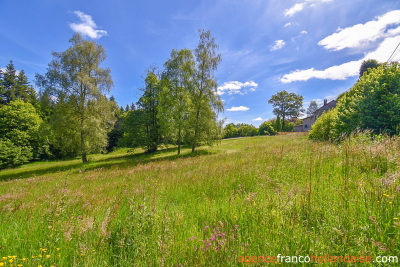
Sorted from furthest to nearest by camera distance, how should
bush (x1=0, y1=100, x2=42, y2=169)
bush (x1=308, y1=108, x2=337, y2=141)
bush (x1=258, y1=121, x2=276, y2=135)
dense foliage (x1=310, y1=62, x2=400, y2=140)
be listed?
bush (x1=258, y1=121, x2=276, y2=135)
bush (x1=0, y1=100, x2=42, y2=169)
bush (x1=308, y1=108, x2=337, y2=141)
dense foliage (x1=310, y1=62, x2=400, y2=140)

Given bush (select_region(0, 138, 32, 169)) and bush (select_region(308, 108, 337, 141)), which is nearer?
bush (select_region(308, 108, 337, 141))

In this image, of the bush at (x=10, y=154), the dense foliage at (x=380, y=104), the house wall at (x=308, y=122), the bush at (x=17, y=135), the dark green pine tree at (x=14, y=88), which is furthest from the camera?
the house wall at (x=308, y=122)

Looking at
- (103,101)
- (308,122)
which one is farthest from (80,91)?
(308,122)

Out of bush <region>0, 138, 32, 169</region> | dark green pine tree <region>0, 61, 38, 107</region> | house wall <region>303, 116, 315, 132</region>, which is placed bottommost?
bush <region>0, 138, 32, 169</region>

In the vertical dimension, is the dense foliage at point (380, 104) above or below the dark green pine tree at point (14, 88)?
below

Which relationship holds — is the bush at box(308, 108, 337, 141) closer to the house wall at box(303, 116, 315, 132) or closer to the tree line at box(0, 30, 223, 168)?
the tree line at box(0, 30, 223, 168)

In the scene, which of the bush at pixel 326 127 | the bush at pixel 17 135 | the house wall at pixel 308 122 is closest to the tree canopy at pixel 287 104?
the house wall at pixel 308 122

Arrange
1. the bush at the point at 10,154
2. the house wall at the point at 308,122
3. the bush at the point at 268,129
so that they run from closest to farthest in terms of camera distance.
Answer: the bush at the point at 10,154
the house wall at the point at 308,122
the bush at the point at 268,129

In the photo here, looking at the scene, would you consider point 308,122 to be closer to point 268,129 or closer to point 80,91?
point 268,129

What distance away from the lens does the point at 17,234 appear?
9.24 feet

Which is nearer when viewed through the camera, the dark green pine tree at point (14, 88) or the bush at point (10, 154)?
the bush at point (10, 154)

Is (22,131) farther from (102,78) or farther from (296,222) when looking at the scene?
(296,222)

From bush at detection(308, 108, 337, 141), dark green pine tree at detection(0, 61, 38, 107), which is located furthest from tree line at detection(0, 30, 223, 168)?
dark green pine tree at detection(0, 61, 38, 107)

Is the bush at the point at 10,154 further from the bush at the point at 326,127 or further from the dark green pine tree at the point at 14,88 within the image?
the bush at the point at 326,127
